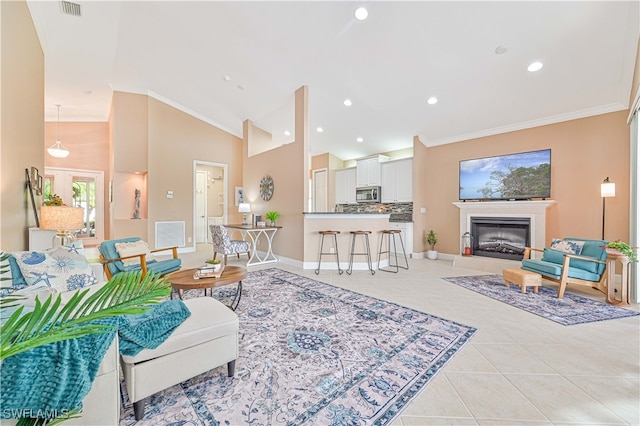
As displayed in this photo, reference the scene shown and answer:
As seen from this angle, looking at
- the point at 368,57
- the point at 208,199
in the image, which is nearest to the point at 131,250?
the point at 368,57

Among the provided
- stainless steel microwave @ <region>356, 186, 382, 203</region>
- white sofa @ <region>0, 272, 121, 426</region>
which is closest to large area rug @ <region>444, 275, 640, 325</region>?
stainless steel microwave @ <region>356, 186, 382, 203</region>

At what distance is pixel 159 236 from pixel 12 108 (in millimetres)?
4327

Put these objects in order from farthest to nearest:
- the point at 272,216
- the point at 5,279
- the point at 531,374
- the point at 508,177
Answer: the point at 272,216 < the point at 508,177 < the point at 531,374 < the point at 5,279

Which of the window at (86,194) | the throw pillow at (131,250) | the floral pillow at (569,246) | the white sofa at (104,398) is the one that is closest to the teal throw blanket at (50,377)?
the white sofa at (104,398)

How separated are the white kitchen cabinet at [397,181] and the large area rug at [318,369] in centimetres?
390

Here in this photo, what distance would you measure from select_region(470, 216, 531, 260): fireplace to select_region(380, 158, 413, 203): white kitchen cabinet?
1.57 m

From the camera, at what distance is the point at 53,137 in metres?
6.68

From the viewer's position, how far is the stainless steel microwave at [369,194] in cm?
679

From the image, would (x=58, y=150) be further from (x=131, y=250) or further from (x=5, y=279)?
(x=5, y=279)

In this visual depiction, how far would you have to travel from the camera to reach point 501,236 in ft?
16.8

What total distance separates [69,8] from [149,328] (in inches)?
171

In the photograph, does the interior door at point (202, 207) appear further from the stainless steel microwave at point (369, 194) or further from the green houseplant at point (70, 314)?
the green houseplant at point (70, 314)

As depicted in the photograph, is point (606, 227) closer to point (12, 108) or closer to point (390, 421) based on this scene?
point (390, 421)

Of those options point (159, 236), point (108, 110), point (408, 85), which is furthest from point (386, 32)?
point (108, 110)
